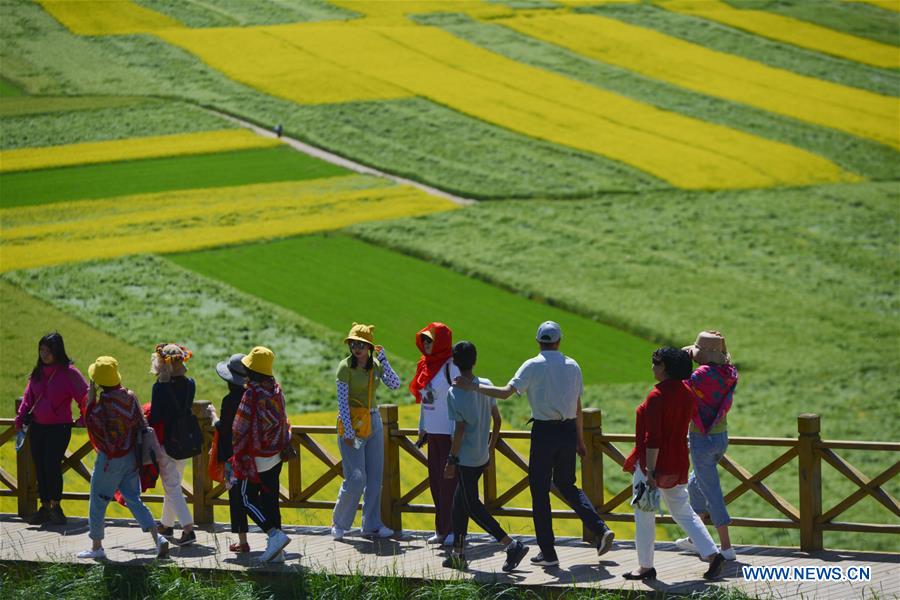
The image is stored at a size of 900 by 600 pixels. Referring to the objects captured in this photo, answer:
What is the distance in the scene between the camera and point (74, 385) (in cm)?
1340

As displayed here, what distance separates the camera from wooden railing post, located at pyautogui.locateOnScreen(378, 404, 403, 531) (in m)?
13.2

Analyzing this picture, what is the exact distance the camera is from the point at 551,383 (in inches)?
439

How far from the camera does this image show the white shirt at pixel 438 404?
11984 millimetres

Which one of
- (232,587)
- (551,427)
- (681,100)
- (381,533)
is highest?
(681,100)

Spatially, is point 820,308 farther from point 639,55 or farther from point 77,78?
point 77,78

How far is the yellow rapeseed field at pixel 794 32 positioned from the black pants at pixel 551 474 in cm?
4087

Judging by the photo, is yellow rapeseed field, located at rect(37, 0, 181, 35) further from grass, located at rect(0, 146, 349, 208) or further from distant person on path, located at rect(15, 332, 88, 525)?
distant person on path, located at rect(15, 332, 88, 525)

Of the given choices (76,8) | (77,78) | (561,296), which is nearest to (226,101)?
(77,78)

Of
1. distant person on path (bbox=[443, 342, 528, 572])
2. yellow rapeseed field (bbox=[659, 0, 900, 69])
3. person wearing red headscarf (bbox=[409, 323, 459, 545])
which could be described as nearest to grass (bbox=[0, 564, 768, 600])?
distant person on path (bbox=[443, 342, 528, 572])

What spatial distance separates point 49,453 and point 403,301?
660 inches

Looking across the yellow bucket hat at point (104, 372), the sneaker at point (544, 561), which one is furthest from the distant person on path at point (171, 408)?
the sneaker at point (544, 561)

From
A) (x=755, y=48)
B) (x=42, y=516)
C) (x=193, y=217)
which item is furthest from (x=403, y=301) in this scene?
(x=755, y=48)

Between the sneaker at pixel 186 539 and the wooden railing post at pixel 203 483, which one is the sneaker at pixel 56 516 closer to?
the wooden railing post at pixel 203 483

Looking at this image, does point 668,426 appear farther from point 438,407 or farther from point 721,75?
point 721,75
